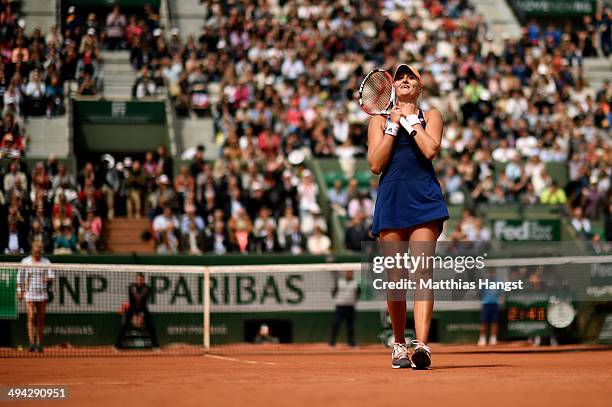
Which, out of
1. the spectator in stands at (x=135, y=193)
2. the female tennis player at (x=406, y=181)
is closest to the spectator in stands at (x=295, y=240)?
the spectator in stands at (x=135, y=193)

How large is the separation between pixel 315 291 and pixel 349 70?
9.96 m

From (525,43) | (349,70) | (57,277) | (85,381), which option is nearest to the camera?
(85,381)

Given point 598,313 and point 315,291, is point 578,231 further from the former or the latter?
point 315,291

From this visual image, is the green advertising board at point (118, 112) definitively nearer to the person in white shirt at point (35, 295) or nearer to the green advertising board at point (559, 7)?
the person in white shirt at point (35, 295)

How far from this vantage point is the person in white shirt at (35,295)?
16859mm

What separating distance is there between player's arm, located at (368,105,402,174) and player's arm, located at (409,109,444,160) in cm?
21

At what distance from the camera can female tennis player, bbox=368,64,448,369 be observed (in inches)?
345

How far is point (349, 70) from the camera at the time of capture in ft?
89.0

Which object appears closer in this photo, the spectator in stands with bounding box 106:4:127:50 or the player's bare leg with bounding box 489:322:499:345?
the player's bare leg with bounding box 489:322:499:345

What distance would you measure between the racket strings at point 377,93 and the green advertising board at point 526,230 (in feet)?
42.2

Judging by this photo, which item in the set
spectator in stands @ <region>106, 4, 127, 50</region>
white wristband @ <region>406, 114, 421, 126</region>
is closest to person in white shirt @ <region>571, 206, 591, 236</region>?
spectator in stands @ <region>106, 4, 127, 50</region>

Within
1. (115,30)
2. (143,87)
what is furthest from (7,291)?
(115,30)

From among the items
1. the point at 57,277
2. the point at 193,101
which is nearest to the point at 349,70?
the point at 193,101

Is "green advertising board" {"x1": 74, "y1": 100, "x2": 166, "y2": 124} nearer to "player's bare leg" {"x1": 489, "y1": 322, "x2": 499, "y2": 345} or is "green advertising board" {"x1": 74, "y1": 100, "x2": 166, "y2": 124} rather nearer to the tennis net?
the tennis net
